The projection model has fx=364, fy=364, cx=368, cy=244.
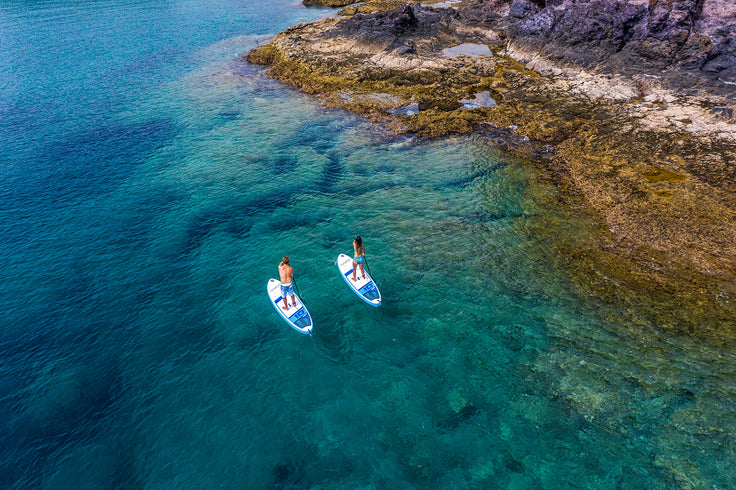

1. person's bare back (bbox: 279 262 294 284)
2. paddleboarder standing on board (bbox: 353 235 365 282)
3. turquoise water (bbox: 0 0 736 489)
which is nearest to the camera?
turquoise water (bbox: 0 0 736 489)

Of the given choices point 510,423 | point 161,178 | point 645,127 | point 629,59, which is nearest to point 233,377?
point 510,423

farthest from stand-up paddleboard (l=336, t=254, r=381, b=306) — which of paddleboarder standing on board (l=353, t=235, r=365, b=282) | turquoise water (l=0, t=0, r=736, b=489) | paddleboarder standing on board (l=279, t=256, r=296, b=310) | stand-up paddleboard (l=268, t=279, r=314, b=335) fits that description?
paddleboarder standing on board (l=279, t=256, r=296, b=310)

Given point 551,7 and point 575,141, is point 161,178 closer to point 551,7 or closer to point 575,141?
point 575,141

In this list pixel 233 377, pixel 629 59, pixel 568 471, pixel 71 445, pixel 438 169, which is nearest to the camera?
pixel 568 471

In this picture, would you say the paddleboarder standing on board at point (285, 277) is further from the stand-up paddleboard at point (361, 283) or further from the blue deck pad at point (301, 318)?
the stand-up paddleboard at point (361, 283)

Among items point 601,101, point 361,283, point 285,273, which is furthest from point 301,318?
point 601,101

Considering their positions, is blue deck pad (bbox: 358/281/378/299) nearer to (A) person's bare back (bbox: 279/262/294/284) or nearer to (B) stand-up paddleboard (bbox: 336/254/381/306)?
(B) stand-up paddleboard (bbox: 336/254/381/306)

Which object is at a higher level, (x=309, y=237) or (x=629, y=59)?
(x=629, y=59)

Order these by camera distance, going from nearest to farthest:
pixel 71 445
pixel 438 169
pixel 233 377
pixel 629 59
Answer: pixel 71 445, pixel 233 377, pixel 438 169, pixel 629 59
